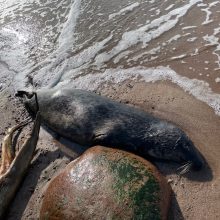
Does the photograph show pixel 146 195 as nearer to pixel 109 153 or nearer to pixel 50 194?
pixel 109 153

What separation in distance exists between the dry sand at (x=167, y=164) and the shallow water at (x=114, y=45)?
0.26 metres

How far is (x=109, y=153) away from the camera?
496cm

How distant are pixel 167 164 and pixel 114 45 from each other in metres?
3.43

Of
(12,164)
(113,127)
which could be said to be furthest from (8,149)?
(113,127)

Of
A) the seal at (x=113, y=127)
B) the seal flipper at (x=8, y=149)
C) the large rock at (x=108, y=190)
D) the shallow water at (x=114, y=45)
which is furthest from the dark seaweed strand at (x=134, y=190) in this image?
the shallow water at (x=114, y=45)

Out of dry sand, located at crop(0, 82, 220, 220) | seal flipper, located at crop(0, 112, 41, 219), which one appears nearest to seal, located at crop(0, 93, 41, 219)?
seal flipper, located at crop(0, 112, 41, 219)

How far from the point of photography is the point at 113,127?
564 cm

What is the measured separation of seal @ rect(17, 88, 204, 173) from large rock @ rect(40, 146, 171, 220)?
0.49m

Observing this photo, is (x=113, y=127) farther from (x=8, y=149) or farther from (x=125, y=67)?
(x=125, y=67)

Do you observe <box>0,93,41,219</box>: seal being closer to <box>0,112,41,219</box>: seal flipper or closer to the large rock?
<box>0,112,41,219</box>: seal flipper

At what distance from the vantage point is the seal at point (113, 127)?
534 centimetres

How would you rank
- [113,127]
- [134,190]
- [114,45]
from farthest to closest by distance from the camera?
[114,45]
[113,127]
[134,190]

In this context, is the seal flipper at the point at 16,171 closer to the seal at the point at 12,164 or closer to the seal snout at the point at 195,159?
the seal at the point at 12,164

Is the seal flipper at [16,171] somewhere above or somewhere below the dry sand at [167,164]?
above
